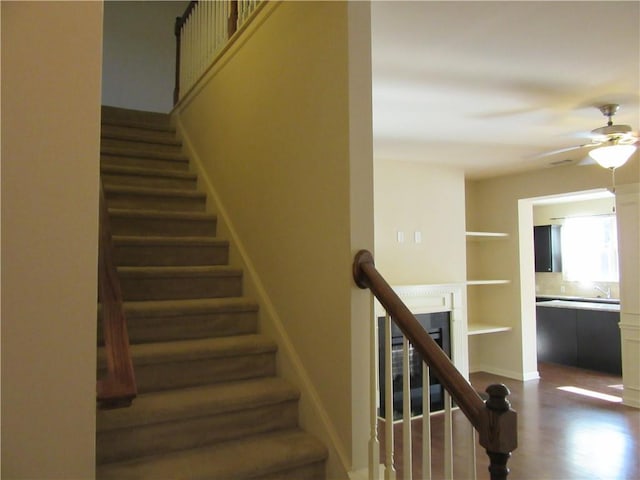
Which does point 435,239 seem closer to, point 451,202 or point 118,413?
point 451,202

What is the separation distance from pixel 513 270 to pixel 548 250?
222cm

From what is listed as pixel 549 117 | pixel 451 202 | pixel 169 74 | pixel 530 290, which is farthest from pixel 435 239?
pixel 169 74

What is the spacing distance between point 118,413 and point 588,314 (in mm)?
6792

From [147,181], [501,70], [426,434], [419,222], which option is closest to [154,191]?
[147,181]

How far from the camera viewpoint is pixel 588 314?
677 cm

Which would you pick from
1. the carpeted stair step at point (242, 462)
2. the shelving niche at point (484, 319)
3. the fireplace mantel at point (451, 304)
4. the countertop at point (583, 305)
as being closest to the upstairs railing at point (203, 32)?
the carpeted stair step at point (242, 462)

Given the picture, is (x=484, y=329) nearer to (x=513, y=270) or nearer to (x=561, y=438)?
(x=513, y=270)

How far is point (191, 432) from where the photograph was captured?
6.62ft

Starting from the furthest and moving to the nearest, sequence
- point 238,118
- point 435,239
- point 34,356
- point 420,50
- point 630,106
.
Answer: point 435,239, point 630,106, point 238,118, point 420,50, point 34,356

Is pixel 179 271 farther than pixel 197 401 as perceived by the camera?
Yes

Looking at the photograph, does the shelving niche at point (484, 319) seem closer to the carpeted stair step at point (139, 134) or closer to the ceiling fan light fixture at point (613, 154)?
the ceiling fan light fixture at point (613, 154)

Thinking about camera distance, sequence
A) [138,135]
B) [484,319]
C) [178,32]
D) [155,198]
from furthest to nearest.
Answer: [484,319]
[178,32]
[138,135]
[155,198]

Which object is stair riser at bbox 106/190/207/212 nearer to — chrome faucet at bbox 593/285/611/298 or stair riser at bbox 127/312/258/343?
stair riser at bbox 127/312/258/343

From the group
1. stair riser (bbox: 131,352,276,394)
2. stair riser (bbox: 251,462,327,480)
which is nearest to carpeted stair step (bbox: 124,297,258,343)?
stair riser (bbox: 131,352,276,394)
